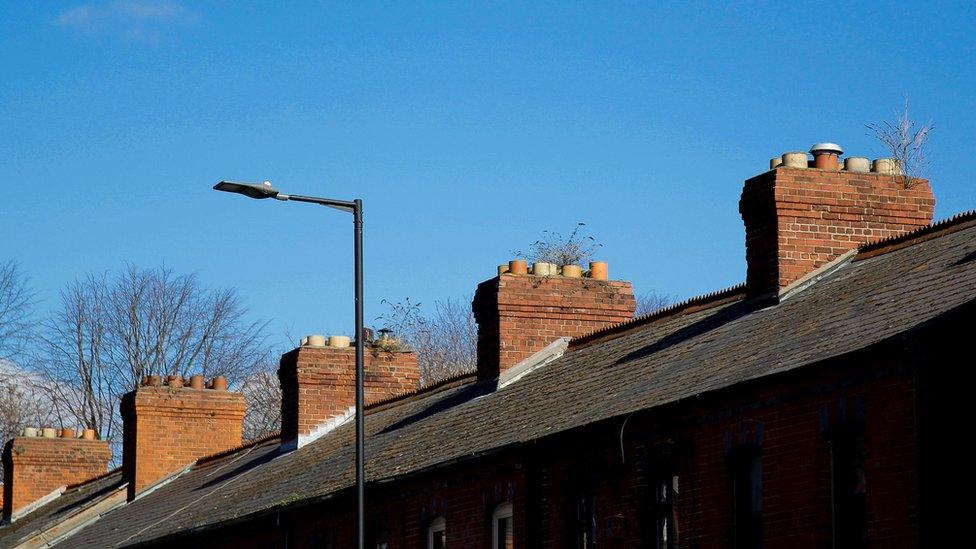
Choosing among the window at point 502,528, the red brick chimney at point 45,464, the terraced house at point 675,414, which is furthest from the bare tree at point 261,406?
the window at point 502,528

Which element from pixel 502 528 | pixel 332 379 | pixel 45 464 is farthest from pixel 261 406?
pixel 502 528

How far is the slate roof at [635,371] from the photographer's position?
59.5ft

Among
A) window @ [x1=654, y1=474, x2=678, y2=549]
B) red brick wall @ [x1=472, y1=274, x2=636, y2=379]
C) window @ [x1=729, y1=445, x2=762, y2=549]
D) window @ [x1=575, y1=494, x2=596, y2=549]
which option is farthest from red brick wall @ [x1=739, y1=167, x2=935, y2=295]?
red brick wall @ [x1=472, y1=274, x2=636, y2=379]

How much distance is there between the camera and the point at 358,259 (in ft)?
65.4

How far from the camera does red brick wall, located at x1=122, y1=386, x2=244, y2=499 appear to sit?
1720 inches

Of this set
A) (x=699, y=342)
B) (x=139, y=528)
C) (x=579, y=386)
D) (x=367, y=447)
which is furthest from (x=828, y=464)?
(x=139, y=528)

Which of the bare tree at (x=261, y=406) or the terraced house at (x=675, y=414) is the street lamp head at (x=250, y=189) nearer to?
the terraced house at (x=675, y=414)

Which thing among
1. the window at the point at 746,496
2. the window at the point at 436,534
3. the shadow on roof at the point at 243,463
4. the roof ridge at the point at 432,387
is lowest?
the window at the point at 436,534

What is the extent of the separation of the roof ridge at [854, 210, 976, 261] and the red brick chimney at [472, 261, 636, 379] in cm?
826

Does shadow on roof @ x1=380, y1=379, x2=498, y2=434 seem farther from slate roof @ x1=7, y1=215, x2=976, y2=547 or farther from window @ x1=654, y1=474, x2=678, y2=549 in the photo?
window @ x1=654, y1=474, x2=678, y2=549

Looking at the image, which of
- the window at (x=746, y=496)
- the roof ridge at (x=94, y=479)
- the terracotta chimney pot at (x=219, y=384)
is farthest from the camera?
the roof ridge at (x=94, y=479)

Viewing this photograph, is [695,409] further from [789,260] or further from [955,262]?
[789,260]

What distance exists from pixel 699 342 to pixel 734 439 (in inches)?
165

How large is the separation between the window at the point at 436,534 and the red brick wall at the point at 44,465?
2931cm
